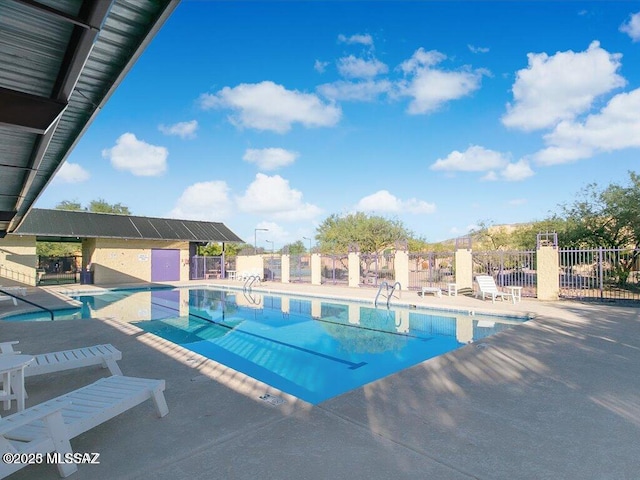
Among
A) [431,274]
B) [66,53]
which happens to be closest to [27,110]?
[66,53]

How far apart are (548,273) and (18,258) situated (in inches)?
990

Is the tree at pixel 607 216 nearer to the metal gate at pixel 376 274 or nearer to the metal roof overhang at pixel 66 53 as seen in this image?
the metal gate at pixel 376 274

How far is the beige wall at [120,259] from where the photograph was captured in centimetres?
2183

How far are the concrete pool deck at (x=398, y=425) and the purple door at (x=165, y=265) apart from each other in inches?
792

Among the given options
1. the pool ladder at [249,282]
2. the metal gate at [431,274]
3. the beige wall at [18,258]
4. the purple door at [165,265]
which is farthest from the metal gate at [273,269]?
the beige wall at [18,258]

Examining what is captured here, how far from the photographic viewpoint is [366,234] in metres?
30.3

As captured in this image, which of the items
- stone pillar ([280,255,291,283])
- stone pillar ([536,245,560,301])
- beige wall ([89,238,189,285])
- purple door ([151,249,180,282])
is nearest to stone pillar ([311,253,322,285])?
stone pillar ([280,255,291,283])

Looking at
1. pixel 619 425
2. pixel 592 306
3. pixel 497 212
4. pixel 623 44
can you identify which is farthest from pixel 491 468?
pixel 497 212

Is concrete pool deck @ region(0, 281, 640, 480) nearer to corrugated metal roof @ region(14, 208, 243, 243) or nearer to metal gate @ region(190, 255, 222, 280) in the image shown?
corrugated metal roof @ region(14, 208, 243, 243)

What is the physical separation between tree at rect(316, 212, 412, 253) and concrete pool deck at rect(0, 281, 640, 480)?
2462 centimetres

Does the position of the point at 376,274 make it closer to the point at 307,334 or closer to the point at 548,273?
the point at 548,273

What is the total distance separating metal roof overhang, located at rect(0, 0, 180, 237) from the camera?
2.52 m

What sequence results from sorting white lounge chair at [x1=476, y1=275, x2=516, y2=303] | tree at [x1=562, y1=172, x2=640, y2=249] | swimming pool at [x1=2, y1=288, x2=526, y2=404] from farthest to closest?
tree at [x1=562, y1=172, x2=640, y2=249] → white lounge chair at [x1=476, y1=275, x2=516, y2=303] → swimming pool at [x1=2, y1=288, x2=526, y2=404]

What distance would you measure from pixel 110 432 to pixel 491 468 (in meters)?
3.15
